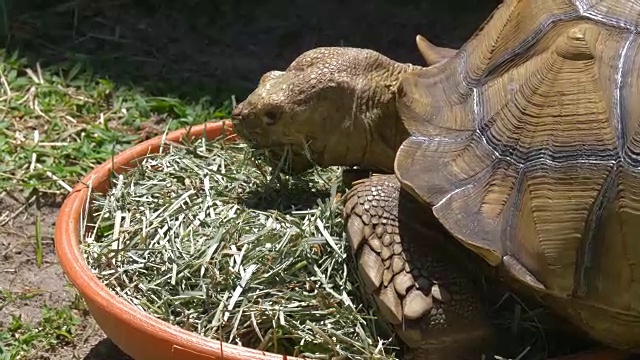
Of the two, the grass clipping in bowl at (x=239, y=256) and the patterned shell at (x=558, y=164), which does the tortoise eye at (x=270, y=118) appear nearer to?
the grass clipping in bowl at (x=239, y=256)

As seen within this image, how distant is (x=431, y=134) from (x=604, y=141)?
385 mm

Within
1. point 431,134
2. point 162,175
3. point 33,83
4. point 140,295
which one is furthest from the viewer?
point 33,83

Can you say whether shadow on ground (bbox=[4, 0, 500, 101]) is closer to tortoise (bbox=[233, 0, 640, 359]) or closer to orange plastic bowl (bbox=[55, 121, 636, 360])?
orange plastic bowl (bbox=[55, 121, 636, 360])

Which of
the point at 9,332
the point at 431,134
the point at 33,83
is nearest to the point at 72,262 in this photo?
the point at 9,332

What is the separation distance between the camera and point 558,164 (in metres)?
2.13

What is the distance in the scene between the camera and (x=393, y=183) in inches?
95.0

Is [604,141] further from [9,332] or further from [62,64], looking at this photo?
[62,64]

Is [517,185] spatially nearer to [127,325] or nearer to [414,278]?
[414,278]

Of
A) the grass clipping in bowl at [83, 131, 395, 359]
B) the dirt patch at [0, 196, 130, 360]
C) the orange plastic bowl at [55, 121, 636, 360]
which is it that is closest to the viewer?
the orange plastic bowl at [55, 121, 636, 360]

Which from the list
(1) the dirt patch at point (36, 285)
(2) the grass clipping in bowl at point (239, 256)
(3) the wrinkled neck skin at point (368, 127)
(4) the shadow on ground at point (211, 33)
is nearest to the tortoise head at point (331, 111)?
(3) the wrinkled neck skin at point (368, 127)

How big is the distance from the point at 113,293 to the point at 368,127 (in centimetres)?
73

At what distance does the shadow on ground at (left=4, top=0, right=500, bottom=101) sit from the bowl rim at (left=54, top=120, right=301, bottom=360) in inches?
50.1

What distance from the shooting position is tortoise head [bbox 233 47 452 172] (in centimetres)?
257

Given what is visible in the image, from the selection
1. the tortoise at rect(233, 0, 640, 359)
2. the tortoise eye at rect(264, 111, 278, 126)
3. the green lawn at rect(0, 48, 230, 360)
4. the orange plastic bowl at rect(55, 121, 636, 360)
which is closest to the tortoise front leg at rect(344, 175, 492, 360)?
the tortoise at rect(233, 0, 640, 359)
